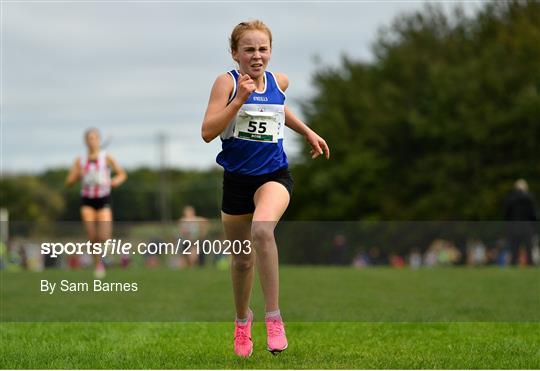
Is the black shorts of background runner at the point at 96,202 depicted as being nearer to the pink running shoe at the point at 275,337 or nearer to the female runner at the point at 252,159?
the female runner at the point at 252,159

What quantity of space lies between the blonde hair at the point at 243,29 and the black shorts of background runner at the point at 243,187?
885mm

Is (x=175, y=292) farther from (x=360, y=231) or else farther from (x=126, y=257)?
(x=360, y=231)

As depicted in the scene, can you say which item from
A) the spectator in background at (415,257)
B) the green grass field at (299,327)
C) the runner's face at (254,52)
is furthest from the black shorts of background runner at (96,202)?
the spectator in background at (415,257)

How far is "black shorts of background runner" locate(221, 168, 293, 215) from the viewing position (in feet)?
22.5

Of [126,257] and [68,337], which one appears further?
[126,257]

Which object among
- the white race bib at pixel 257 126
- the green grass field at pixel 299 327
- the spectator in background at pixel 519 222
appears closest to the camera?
the green grass field at pixel 299 327

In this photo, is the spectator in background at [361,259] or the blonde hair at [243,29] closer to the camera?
the blonde hair at [243,29]

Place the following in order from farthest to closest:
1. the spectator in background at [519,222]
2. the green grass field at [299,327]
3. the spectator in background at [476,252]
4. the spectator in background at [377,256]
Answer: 1. the spectator in background at [377,256]
2. the spectator in background at [476,252]
3. the spectator in background at [519,222]
4. the green grass field at [299,327]

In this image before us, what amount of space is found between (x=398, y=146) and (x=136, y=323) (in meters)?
38.9

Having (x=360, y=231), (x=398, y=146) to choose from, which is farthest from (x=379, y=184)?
(x=360, y=231)

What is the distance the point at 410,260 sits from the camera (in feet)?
85.0

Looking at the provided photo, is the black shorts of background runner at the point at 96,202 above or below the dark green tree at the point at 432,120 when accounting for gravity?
below

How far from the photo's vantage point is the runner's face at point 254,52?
259 inches

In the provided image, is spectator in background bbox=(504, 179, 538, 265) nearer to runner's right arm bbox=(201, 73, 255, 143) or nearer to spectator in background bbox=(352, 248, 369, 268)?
spectator in background bbox=(352, 248, 369, 268)
